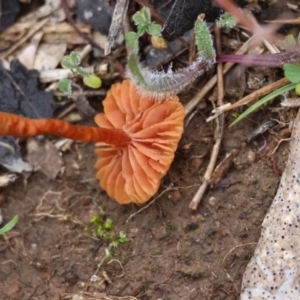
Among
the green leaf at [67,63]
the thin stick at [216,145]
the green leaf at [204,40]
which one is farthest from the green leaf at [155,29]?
the green leaf at [67,63]

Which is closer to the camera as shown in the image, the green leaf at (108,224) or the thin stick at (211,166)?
the thin stick at (211,166)

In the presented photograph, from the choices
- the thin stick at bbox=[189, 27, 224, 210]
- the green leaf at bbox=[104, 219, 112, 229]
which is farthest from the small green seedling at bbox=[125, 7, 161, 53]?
the green leaf at bbox=[104, 219, 112, 229]

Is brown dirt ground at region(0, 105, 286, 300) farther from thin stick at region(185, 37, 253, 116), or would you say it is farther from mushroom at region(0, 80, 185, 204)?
mushroom at region(0, 80, 185, 204)

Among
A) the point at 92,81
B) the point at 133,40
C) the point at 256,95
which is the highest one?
the point at 133,40

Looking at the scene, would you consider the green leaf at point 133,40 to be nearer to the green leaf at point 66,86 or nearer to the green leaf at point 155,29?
the green leaf at point 155,29

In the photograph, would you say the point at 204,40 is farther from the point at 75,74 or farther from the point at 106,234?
the point at 106,234

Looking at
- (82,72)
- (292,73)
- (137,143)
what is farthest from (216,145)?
(82,72)

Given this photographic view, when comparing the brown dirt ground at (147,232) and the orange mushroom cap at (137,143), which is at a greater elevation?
the orange mushroom cap at (137,143)
